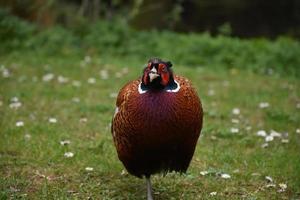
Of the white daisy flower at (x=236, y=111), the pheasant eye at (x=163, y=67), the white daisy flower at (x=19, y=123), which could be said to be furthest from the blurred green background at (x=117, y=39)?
the pheasant eye at (x=163, y=67)

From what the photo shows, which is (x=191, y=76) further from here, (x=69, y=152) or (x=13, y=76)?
(x=69, y=152)

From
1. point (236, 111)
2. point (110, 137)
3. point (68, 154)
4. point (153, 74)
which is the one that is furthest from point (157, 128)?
point (236, 111)

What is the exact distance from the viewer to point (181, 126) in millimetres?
4480

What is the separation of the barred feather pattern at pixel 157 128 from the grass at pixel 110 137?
1.86ft

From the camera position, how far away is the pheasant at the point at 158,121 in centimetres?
442

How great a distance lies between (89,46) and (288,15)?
22.4ft

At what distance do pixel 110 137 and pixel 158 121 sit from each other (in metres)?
2.41

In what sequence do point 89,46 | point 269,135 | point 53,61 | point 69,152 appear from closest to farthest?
point 69,152
point 269,135
point 53,61
point 89,46

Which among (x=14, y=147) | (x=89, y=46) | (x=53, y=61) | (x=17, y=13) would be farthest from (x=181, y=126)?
(x=17, y=13)

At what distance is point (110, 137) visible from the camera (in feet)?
22.1

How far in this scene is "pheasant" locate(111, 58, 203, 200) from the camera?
14.5ft

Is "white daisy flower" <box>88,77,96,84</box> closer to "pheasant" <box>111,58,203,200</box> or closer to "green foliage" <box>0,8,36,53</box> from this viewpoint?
"green foliage" <box>0,8,36,53</box>

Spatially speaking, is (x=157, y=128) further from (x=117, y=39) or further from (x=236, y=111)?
(x=117, y=39)

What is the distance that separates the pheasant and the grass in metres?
0.62
